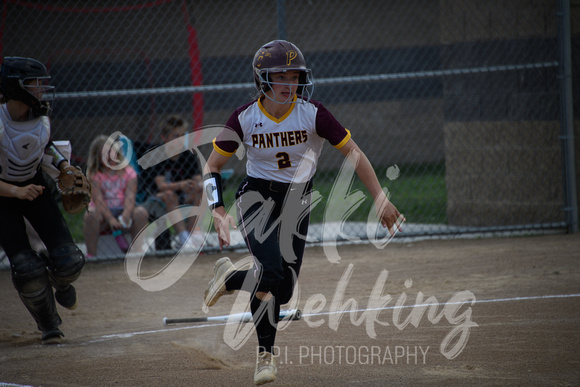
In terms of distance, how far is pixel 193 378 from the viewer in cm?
400

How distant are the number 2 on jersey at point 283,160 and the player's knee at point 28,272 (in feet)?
6.59

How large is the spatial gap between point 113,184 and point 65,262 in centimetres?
293

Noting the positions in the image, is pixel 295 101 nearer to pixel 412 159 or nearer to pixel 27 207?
pixel 27 207

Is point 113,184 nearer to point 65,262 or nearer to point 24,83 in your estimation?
point 65,262

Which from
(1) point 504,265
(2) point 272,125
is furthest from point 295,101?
(1) point 504,265

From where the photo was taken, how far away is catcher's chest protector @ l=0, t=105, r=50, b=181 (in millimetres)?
4852

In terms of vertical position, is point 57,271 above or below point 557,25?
below

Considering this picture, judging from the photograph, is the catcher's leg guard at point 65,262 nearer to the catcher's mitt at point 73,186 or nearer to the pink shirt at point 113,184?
the catcher's mitt at point 73,186

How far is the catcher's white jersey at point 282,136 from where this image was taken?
4164mm

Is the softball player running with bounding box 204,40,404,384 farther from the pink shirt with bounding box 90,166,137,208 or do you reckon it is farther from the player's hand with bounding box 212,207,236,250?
the pink shirt with bounding box 90,166,137,208

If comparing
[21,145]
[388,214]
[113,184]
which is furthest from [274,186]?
[113,184]

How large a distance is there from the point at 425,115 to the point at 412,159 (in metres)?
1.21

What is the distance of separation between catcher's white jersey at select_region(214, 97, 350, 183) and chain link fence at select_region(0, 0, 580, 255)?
0.51 m

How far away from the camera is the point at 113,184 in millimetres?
7812
